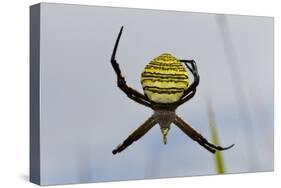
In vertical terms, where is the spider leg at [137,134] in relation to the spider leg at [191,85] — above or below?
below

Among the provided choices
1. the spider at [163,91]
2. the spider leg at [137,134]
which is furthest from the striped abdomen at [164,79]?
the spider leg at [137,134]

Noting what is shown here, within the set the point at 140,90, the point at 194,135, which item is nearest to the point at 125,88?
the point at 140,90

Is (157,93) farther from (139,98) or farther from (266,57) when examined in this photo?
(266,57)

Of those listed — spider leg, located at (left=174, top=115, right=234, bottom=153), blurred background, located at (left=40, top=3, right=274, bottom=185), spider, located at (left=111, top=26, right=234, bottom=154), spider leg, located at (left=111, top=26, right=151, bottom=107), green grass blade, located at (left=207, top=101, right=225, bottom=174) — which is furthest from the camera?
green grass blade, located at (left=207, top=101, right=225, bottom=174)

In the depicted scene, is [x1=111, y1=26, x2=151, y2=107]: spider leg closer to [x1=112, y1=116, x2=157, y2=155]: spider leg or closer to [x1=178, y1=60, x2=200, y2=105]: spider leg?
[x1=112, y1=116, x2=157, y2=155]: spider leg

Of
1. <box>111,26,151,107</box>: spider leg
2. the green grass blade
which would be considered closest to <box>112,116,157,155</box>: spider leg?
<box>111,26,151,107</box>: spider leg

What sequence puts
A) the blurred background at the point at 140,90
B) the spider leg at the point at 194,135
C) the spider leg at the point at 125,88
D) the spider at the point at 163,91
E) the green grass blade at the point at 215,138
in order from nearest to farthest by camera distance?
the blurred background at the point at 140,90
the spider leg at the point at 125,88
the spider at the point at 163,91
the spider leg at the point at 194,135
the green grass blade at the point at 215,138

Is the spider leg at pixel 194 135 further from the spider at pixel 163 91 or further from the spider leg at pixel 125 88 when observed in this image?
the spider leg at pixel 125 88
